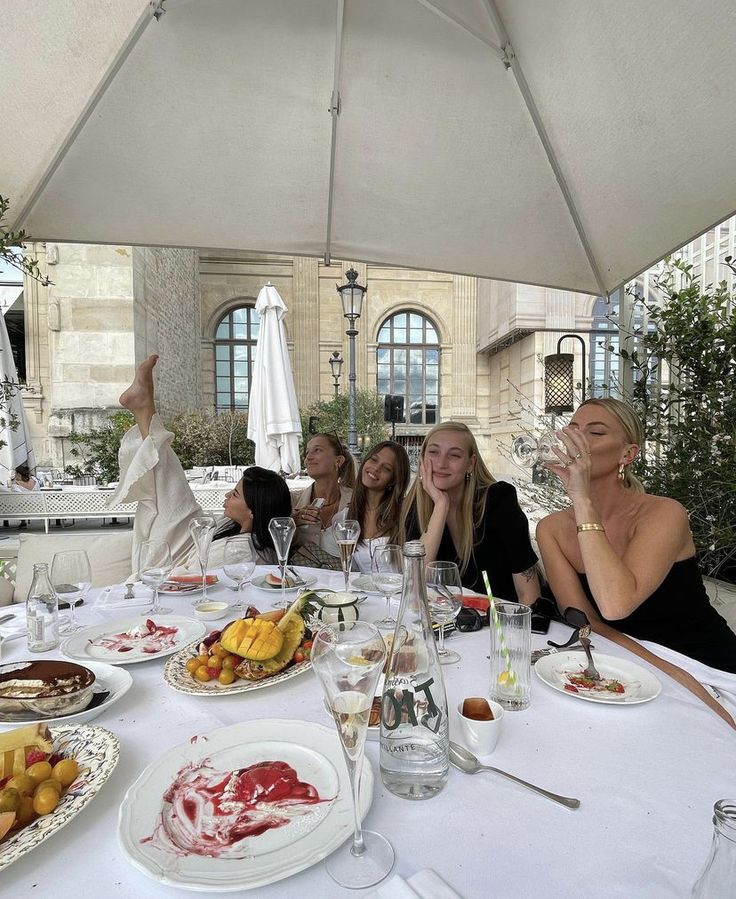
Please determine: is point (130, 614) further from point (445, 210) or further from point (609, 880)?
point (445, 210)

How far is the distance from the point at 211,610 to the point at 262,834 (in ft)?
3.42

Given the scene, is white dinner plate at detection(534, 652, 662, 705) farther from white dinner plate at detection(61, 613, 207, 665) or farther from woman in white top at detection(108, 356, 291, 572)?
woman in white top at detection(108, 356, 291, 572)

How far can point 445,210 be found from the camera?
2.51m

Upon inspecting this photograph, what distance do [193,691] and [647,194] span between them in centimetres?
241

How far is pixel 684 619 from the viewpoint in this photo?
1737 millimetres

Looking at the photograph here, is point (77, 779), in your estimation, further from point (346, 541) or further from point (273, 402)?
point (273, 402)

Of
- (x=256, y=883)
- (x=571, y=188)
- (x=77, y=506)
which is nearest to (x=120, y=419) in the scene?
(x=77, y=506)

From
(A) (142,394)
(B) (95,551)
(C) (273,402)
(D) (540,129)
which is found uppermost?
(D) (540,129)

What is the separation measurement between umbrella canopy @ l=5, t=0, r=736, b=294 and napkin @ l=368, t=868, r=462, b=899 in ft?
7.07

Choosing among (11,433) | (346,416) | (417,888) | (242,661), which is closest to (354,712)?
→ (417,888)

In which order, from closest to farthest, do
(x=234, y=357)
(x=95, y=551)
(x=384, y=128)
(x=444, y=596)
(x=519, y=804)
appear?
(x=519, y=804), (x=444, y=596), (x=384, y=128), (x=95, y=551), (x=234, y=357)

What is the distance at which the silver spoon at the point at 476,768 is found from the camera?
2.52 feet

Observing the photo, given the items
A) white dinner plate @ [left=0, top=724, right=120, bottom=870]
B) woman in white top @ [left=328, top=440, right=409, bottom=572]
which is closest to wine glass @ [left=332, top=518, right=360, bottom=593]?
woman in white top @ [left=328, top=440, right=409, bottom=572]

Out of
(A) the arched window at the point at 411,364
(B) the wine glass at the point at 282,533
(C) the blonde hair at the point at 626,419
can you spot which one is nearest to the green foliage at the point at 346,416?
(A) the arched window at the point at 411,364
